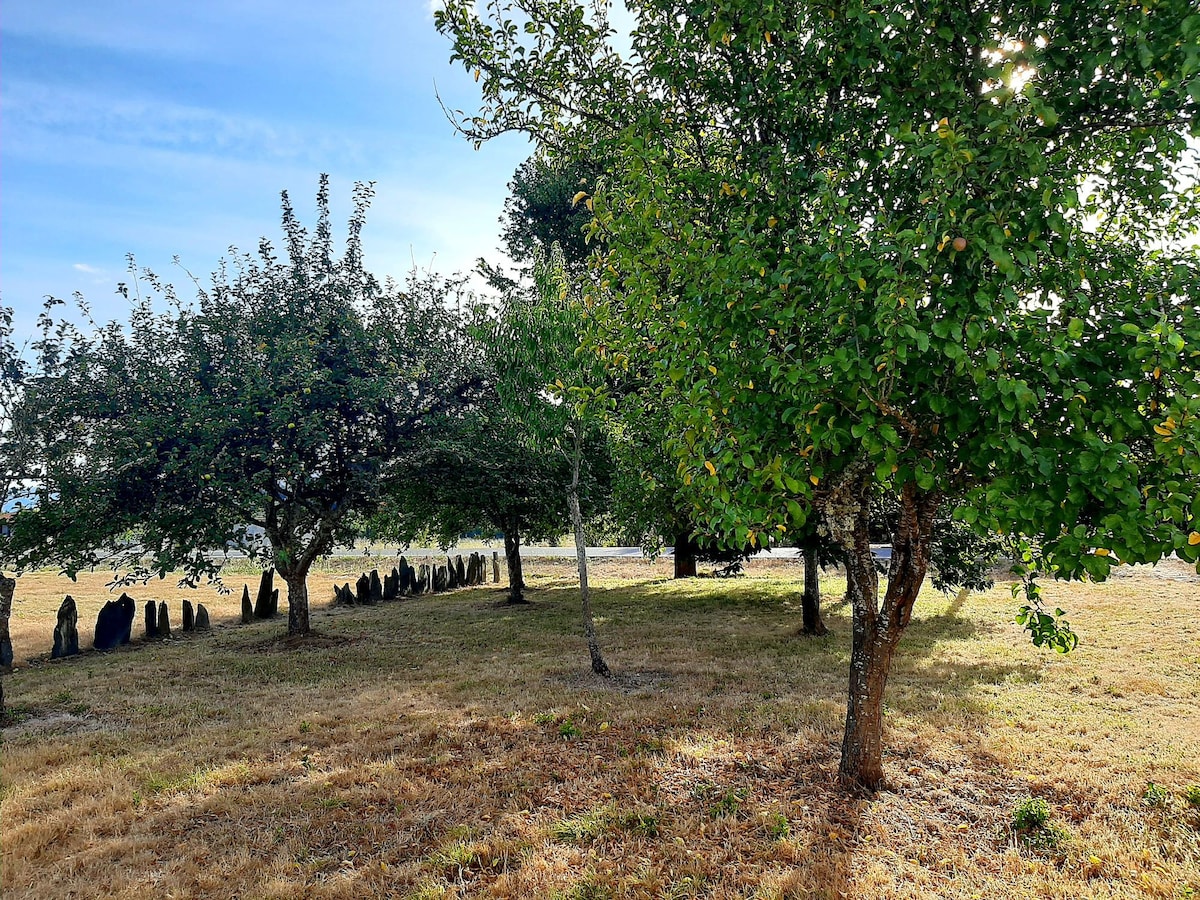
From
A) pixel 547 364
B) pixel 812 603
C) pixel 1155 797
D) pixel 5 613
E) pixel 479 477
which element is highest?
pixel 547 364

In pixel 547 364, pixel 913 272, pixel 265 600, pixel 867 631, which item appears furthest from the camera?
pixel 265 600

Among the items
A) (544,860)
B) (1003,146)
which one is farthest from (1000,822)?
(1003,146)

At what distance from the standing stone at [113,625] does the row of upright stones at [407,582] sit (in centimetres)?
645

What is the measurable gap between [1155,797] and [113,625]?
15.7 m

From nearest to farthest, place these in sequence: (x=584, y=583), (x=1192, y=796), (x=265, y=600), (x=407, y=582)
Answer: (x=1192, y=796) → (x=584, y=583) → (x=265, y=600) → (x=407, y=582)

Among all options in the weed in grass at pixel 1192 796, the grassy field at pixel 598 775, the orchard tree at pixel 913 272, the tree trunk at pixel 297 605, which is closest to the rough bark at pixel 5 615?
the grassy field at pixel 598 775

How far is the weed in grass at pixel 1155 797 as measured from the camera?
16.6ft

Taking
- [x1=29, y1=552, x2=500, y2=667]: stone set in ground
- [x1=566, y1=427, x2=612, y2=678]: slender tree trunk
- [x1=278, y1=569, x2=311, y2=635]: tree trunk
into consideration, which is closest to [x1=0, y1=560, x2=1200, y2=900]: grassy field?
[x1=566, y1=427, x2=612, y2=678]: slender tree trunk

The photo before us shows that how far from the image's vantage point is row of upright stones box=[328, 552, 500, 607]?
19078mm

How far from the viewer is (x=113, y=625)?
488 inches

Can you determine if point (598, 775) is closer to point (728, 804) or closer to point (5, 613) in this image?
point (728, 804)

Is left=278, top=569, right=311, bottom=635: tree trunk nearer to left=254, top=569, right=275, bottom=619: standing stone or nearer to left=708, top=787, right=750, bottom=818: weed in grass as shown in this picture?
left=254, top=569, right=275, bottom=619: standing stone

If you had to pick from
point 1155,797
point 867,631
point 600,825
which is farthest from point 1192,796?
point 600,825

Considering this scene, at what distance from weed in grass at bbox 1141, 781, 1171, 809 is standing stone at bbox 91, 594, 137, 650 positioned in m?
15.2
